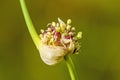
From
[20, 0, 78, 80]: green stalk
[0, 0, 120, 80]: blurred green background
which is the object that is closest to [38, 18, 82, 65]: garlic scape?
[20, 0, 78, 80]: green stalk

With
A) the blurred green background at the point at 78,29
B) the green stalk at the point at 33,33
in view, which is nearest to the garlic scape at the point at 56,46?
the green stalk at the point at 33,33

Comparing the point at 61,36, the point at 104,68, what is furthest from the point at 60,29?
the point at 104,68

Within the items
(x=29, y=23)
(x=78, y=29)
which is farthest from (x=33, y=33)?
(x=78, y=29)

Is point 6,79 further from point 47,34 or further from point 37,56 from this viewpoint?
point 47,34

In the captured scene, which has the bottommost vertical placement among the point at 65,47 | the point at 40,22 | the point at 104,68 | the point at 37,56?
the point at 104,68

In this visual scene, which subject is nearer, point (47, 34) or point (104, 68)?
point (47, 34)

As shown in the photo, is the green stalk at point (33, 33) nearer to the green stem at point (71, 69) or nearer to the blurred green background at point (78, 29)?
the green stem at point (71, 69)

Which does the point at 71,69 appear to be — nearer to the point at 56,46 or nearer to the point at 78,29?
the point at 56,46

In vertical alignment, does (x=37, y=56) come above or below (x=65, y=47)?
below

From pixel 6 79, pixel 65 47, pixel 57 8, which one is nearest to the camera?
pixel 65 47
